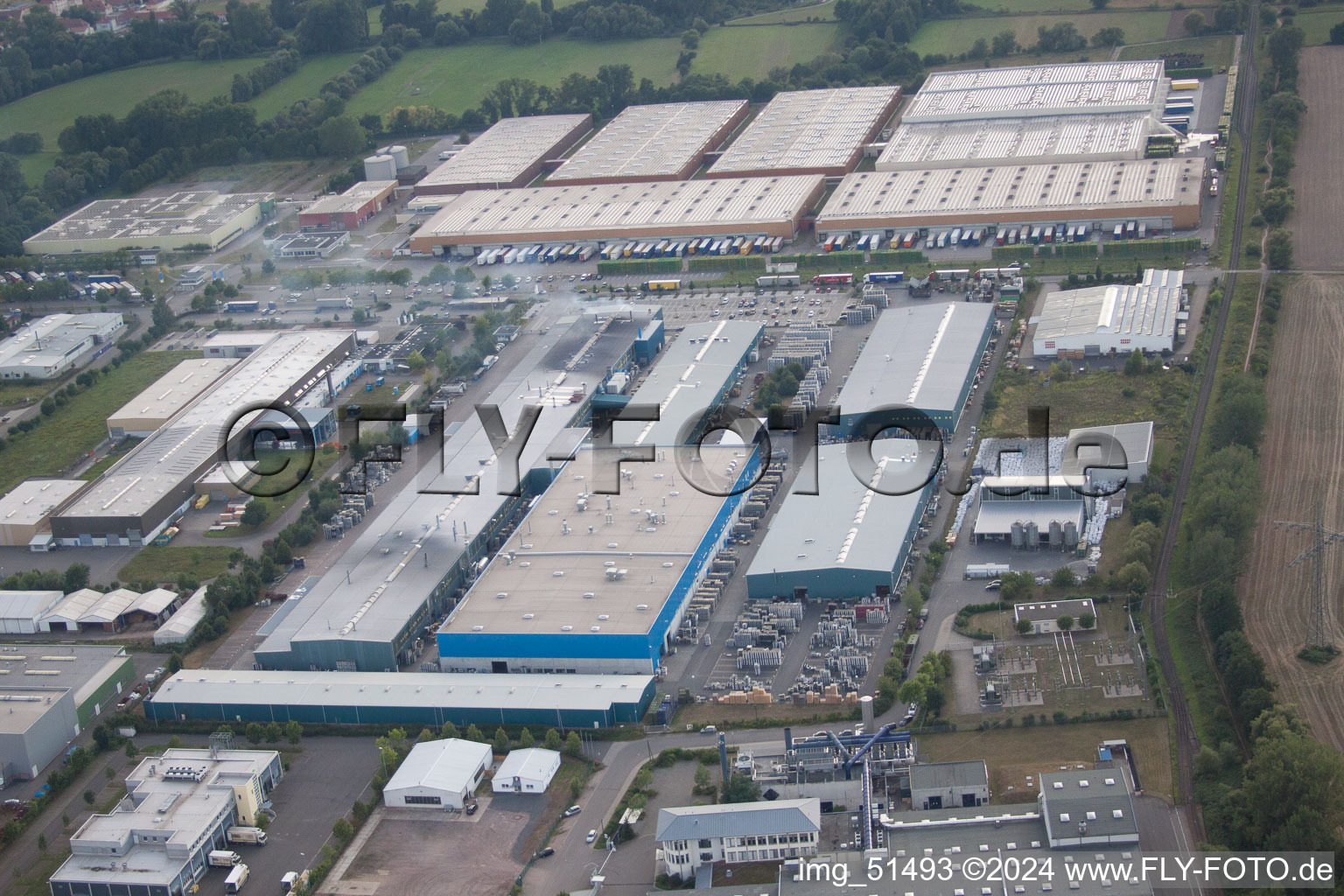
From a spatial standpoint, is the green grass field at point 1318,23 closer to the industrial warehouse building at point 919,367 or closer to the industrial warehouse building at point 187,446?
the industrial warehouse building at point 919,367

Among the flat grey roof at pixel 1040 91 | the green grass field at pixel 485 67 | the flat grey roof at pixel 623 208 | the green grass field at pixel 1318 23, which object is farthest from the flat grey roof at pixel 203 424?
the green grass field at pixel 1318 23

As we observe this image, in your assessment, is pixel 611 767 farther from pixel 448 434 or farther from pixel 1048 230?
pixel 1048 230

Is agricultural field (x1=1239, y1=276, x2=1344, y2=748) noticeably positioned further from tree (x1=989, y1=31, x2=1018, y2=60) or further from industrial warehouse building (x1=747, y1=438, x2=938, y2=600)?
tree (x1=989, y1=31, x2=1018, y2=60)

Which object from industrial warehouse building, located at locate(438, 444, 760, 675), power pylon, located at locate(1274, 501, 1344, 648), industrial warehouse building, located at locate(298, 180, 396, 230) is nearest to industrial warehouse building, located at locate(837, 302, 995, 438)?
industrial warehouse building, located at locate(438, 444, 760, 675)

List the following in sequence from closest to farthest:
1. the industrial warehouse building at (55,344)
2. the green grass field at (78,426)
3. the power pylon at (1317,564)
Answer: the power pylon at (1317,564), the green grass field at (78,426), the industrial warehouse building at (55,344)

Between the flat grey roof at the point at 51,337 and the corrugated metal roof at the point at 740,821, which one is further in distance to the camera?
the flat grey roof at the point at 51,337
